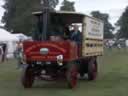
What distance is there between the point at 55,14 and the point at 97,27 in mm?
4378

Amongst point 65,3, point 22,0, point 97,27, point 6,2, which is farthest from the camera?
point 65,3

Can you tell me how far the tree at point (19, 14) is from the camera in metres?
97.2

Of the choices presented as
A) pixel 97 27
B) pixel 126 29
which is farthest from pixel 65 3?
pixel 97 27

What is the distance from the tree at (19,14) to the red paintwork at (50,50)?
70.5 meters

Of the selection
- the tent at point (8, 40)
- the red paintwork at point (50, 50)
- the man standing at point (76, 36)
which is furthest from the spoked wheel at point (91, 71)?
the tent at point (8, 40)

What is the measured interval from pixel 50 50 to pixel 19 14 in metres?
85.7

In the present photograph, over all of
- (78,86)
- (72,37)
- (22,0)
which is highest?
(22,0)

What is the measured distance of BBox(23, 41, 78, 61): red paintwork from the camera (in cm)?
1944

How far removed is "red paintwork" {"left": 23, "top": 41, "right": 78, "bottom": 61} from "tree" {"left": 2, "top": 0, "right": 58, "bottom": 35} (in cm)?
7049

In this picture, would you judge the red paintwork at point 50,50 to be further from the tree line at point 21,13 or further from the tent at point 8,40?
the tree line at point 21,13

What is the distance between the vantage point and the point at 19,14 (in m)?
105

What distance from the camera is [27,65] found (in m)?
20.5

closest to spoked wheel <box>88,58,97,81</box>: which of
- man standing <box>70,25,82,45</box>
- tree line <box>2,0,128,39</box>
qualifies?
man standing <box>70,25,82,45</box>

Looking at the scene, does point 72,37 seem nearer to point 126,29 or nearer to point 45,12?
point 45,12
